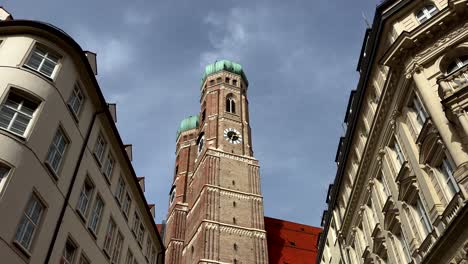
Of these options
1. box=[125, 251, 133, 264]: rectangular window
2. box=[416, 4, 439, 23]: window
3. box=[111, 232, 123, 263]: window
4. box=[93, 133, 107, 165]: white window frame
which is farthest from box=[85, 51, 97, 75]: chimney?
box=[416, 4, 439, 23]: window

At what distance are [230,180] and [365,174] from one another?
43.1 m

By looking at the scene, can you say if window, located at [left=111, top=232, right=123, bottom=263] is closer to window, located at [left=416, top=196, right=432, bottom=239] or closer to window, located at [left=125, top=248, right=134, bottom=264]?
window, located at [left=125, top=248, right=134, bottom=264]

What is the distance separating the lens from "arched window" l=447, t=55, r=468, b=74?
17.5 m

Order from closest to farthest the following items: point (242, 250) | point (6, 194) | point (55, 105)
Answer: point (6, 194), point (55, 105), point (242, 250)

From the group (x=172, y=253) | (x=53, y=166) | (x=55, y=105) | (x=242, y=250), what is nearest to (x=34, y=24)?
(x=55, y=105)

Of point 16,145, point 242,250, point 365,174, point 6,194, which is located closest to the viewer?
point 6,194

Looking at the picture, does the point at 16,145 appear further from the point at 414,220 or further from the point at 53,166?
the point at 414,220

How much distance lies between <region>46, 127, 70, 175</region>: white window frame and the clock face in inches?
2106

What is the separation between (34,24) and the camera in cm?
1842

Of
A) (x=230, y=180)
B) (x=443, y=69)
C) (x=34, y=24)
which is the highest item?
(x=230, y=180)

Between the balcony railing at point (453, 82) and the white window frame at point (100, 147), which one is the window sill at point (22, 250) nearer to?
the white window frame at point (100, 147)

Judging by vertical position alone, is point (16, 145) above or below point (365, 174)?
below

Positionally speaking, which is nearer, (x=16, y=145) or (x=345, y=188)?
(x=16, y=145)

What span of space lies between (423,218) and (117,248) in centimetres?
1368
